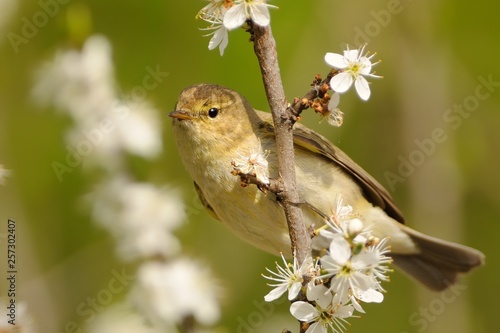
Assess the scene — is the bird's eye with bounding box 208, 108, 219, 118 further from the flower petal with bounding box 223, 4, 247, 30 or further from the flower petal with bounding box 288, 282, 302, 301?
the flower petal with bounding box 288, 282, 302, 301

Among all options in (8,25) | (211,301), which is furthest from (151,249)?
(8,25)

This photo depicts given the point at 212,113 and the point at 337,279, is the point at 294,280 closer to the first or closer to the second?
the point at 337,279

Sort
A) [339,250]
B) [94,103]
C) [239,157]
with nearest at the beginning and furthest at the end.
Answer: [339,250]
[239,157]
[94,103]

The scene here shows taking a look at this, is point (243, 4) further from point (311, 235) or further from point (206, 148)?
point (206, 148)

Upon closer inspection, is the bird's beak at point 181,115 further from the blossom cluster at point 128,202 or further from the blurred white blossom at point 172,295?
the blurred white blossom at point 172,295

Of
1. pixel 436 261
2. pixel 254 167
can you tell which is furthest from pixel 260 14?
pixel 436 261

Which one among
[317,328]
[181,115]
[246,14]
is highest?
[181,115]

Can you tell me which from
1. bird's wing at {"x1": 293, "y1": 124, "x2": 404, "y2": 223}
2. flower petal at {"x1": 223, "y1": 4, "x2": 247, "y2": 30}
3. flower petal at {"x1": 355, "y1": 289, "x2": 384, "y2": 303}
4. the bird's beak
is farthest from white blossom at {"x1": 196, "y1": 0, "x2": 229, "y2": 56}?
bird's wing at {"x1": 293, "y1": 124, "x2": 404, "y2": 223}
